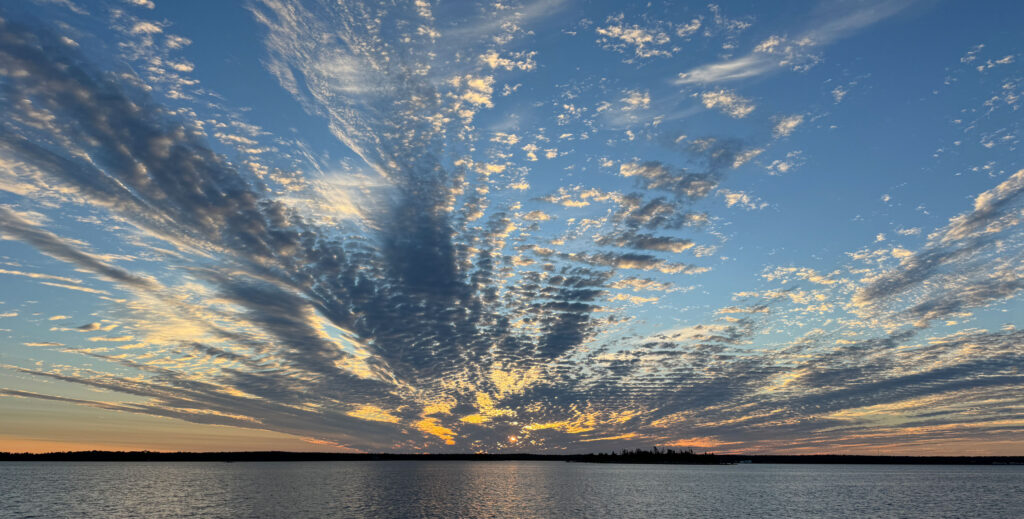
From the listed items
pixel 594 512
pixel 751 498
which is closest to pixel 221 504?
pixel 594 512

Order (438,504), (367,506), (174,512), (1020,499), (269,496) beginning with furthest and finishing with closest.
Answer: (1020,499) < (269,496) < (438,504) < (367,506) < (174,512)

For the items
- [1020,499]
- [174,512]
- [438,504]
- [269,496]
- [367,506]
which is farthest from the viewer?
[1020,499]

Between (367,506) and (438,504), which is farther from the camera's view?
(438,504)

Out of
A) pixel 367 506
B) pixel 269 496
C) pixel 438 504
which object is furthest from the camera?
pixel 269 496

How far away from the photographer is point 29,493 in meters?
130

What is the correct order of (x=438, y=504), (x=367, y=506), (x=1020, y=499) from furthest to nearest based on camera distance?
(x=1020, y=499) < (x=438, y=504) < (x=367, y=506)

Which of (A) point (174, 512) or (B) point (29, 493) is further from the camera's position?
(B) point (29, 493)

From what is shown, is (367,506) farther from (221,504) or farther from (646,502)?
(646,502)

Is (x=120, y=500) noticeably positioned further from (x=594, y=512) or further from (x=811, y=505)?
(x=811, y=505)

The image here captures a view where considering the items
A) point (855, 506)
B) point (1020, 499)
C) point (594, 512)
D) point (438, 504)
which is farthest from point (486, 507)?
point (1020, 499)

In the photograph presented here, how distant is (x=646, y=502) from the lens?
117 m

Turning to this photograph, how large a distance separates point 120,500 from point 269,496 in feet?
92.1

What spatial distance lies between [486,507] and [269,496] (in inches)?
2107

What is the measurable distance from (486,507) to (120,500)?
7520 centimetres
